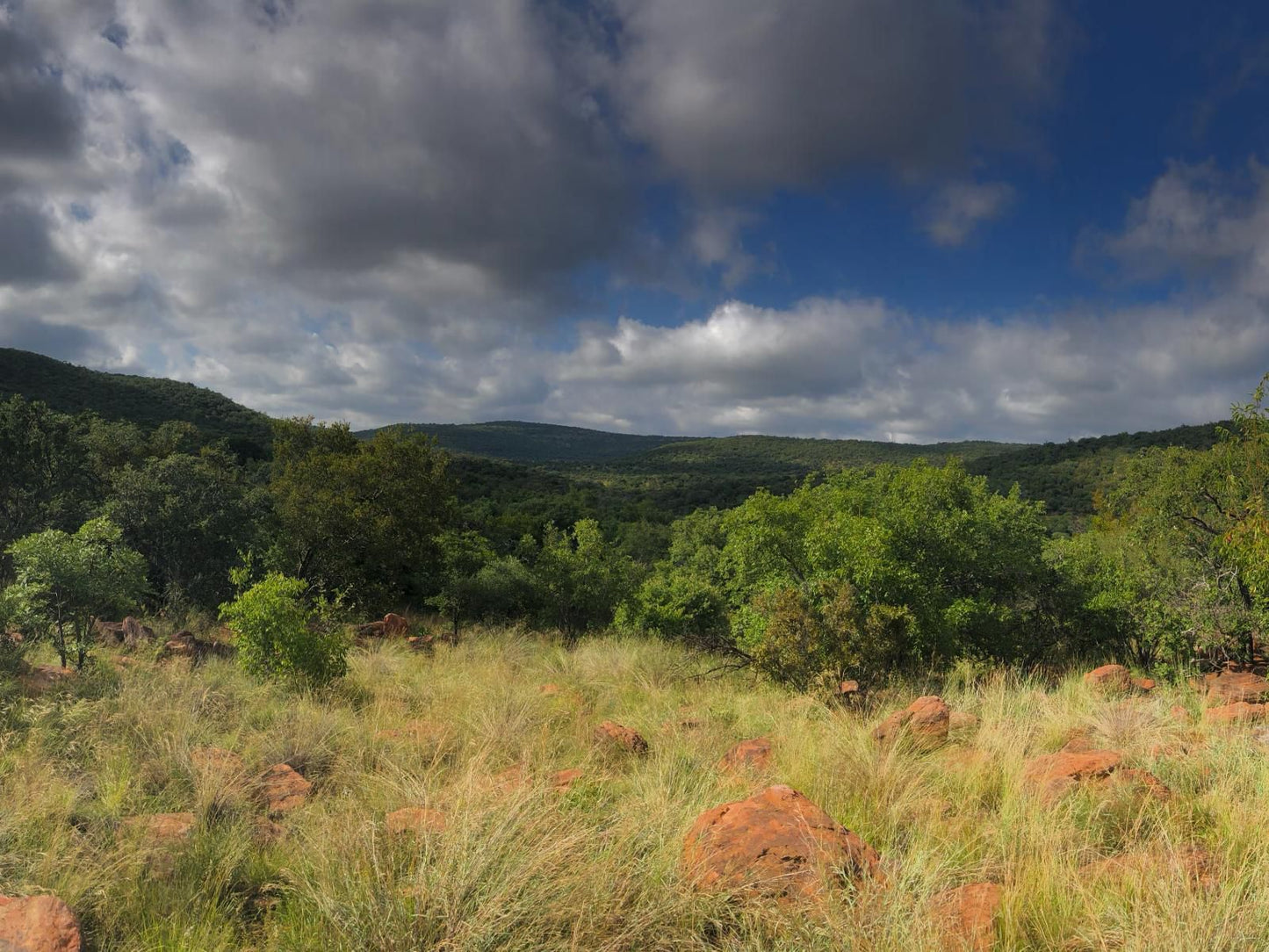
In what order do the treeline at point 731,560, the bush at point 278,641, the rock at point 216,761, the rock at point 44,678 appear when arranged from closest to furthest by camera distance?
1. the rock at point 216,761
2. the rock at point 44,678
3. the bush at point 278,641
4. the treeline at point 731,560

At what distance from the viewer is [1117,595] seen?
36.3ft

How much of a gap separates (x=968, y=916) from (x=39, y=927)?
4383mm

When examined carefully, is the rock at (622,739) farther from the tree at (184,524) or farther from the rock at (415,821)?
the tree at (184,524)

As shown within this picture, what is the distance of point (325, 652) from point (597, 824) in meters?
6.49

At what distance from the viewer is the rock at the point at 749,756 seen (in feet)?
18.5

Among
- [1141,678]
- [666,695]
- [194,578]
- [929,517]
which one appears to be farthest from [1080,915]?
[194,578]

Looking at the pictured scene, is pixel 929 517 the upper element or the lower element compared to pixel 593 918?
upper

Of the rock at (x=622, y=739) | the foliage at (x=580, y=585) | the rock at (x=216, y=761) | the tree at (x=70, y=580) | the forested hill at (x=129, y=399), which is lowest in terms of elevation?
the foliage at (x=580, y=585)

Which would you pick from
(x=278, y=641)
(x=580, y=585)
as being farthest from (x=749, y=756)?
(x=580, y=585)

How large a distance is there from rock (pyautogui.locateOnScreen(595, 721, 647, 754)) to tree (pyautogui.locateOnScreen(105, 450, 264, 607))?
14122mm

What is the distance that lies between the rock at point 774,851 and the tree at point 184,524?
16619mm

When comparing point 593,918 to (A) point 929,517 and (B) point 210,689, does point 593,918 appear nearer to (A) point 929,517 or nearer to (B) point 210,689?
(B) point 210,689

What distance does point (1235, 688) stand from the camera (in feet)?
26.2

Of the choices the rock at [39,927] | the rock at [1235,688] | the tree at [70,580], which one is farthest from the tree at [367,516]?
the rock at [1235,688]
